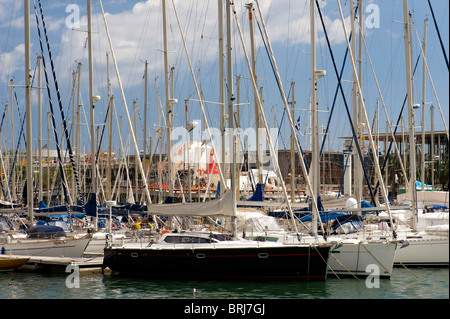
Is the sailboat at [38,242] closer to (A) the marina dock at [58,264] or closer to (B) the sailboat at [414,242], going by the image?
(A) the marina dock at [58,264]

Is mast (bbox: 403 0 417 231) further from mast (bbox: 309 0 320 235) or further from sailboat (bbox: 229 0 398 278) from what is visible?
mast (bbox: 309 0 320 235)

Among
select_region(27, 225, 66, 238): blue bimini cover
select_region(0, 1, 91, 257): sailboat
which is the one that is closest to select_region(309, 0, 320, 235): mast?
select_region(0, 1, 91, 257): sailboat

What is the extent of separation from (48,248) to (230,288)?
11.0m

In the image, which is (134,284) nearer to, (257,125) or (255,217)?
(255,217)

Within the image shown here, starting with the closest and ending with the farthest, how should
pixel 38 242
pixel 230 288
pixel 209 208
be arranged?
pixel 230 288 < pixel 209 208 < pixel 38 242

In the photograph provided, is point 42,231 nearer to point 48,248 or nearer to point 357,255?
point 48,248

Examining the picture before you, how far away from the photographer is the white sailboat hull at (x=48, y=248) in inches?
1148

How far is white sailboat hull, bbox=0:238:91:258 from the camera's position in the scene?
29.2 metres

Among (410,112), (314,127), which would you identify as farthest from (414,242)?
(314,127)

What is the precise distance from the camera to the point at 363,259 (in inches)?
974

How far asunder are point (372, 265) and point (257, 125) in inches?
559

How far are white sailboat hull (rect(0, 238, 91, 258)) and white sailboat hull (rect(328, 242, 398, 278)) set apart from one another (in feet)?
39.5

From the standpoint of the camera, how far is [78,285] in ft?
80.6

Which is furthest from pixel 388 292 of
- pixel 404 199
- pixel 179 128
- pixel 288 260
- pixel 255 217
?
pixel 179 128
